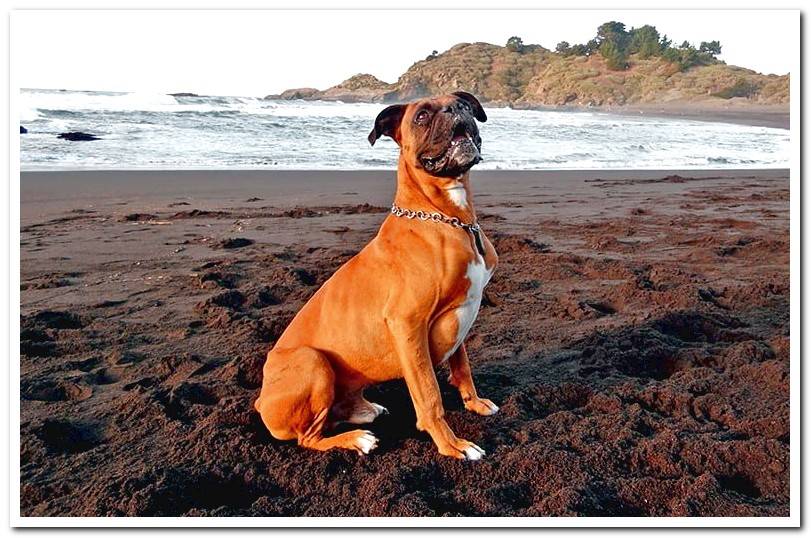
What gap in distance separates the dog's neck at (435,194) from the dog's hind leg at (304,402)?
92 cm

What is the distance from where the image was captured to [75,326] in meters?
5.31

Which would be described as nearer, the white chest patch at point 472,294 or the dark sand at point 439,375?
the dark sand at point 439,375

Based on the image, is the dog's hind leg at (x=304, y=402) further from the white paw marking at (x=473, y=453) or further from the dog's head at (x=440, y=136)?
the dog's head at (x=440, y=136)

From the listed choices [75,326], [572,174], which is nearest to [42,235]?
[75,326]

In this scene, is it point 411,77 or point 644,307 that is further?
point 411,77

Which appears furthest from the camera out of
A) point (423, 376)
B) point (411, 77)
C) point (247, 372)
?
point (411, 77)

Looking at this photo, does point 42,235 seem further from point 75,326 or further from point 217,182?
point 217,182

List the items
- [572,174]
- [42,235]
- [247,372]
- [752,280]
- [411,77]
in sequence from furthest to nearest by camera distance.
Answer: [411,77]
[572,174]
[42,235]
[752,280]
[247,372]

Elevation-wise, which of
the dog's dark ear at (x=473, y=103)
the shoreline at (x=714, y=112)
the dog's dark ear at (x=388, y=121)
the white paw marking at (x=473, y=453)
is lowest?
the white paw marking at (x=473, y=453)

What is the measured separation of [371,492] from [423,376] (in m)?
0.60

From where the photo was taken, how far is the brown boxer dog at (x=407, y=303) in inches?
129

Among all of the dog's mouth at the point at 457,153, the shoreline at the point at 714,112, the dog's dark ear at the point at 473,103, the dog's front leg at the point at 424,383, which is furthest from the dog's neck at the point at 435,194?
the shoreline at the point at 714,112

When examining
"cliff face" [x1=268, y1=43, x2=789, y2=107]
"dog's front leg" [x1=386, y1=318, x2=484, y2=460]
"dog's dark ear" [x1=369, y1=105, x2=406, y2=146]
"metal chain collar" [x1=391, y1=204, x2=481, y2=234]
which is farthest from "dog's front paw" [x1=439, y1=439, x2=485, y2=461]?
"cliff face" [x1=268, y1=43, x2=789, y2=107]

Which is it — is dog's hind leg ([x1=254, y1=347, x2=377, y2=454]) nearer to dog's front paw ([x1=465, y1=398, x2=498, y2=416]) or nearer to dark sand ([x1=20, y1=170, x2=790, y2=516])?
dark sand ([x1=20, y1=170, x2=790, y2=516])
